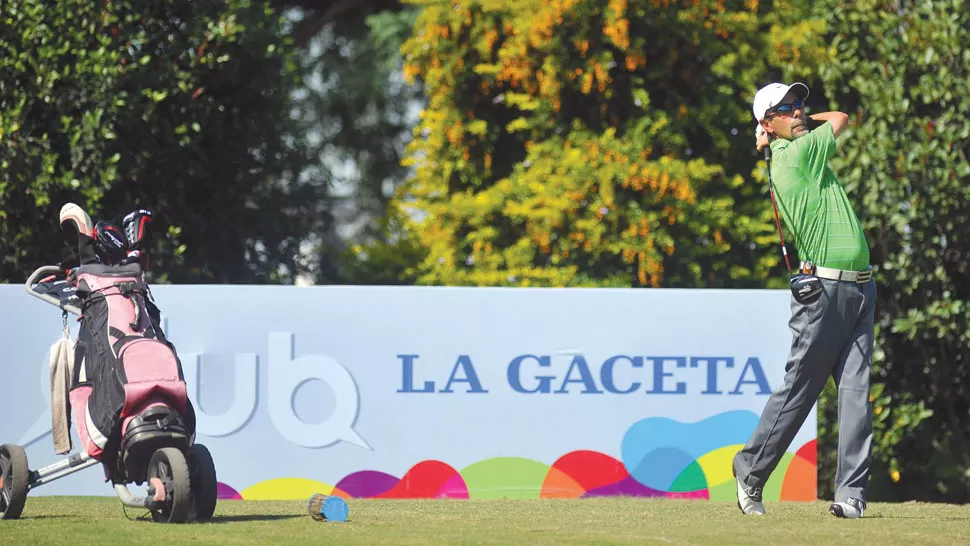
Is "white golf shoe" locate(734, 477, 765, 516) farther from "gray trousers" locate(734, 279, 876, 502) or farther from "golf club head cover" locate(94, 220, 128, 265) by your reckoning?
"golf club head cover" locate(94, 220, 128, 265)

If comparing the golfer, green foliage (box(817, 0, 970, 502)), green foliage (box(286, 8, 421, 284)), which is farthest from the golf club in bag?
green foliage (box(286, 8, 421, 284))

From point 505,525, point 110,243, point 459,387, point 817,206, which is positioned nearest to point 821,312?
point 817,206

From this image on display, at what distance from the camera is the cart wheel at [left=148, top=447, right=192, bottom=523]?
18.0 ft

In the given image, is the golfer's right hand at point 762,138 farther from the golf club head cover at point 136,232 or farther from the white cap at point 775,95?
the golf club head cover at point 136,232

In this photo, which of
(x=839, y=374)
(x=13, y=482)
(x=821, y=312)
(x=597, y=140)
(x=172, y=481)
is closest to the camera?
(x=172, y=481)

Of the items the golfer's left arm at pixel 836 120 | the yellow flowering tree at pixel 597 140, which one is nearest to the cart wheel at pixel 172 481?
the golfer's left arm at pixel 836 120

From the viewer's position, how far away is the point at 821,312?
5609mm

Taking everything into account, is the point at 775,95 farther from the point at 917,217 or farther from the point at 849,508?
the point at 917,217

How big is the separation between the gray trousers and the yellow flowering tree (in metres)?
5.34

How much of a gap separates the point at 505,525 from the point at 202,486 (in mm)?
1301

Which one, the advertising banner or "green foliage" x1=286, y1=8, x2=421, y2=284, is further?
"green foliage" x1=286, y1=8, x2=421, y2=284

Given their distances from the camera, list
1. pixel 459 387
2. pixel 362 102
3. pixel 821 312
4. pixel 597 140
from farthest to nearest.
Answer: pixel 362 102, pixel 597 140, pixel 459 387, pixel 821 312

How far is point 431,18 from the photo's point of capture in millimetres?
12266

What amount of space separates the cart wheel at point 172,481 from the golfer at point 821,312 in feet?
7.95
